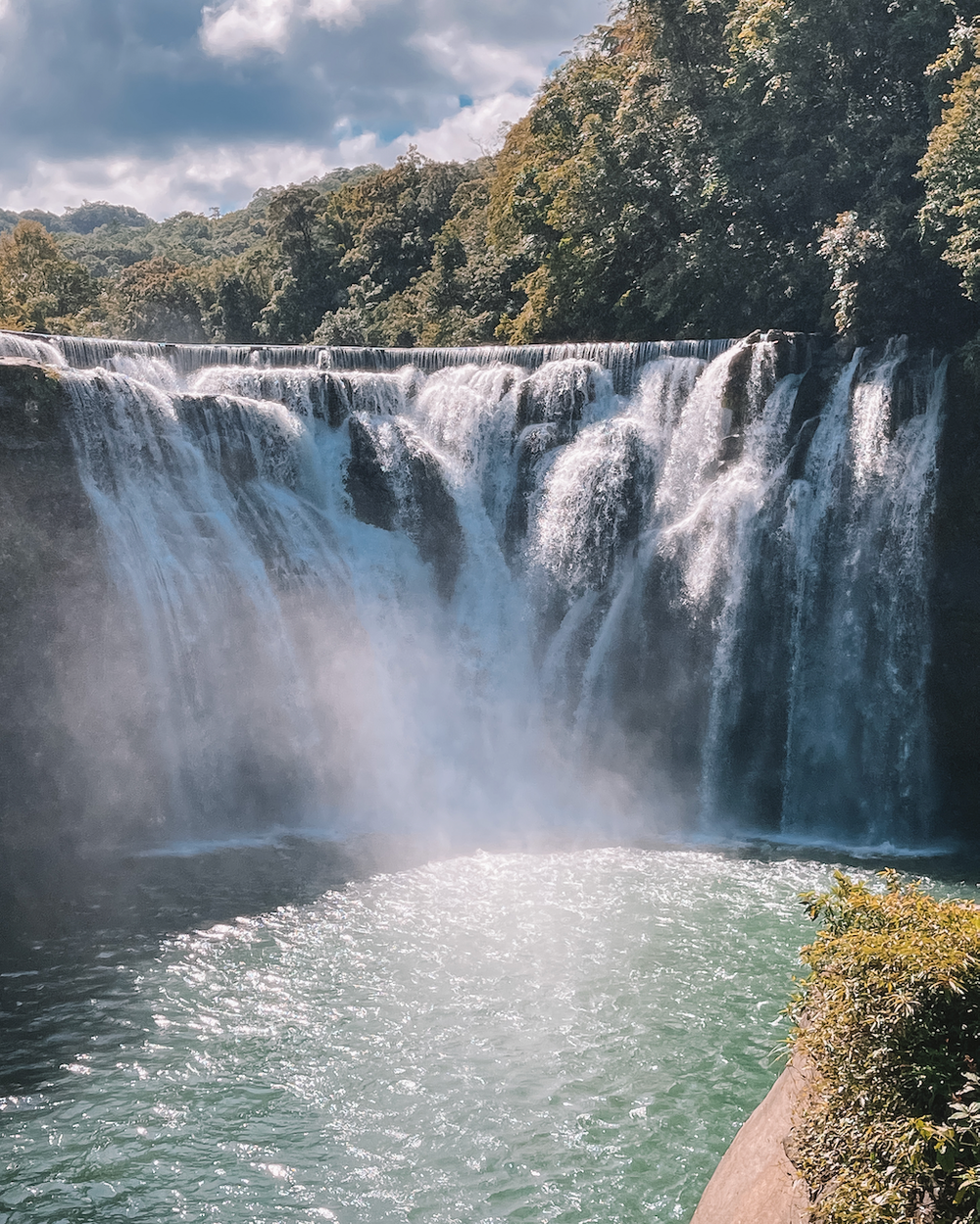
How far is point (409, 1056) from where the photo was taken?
13.2 metres

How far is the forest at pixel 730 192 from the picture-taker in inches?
1018

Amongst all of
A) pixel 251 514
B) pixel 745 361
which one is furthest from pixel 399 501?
pixel 745 361

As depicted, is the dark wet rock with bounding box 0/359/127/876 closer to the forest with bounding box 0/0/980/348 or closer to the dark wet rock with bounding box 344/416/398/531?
the dark wet rock with bounding box 344/416/398/531

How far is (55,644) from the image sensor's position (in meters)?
21.2

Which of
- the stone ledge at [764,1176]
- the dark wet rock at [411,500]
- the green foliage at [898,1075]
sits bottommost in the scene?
the stone ledge at [764,1176]

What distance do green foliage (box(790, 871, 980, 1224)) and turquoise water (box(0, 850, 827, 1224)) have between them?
4.22 meters

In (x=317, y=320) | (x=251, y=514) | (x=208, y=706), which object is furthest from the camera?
(x=317, y=320)

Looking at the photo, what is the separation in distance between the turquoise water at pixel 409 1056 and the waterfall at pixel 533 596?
507 cm

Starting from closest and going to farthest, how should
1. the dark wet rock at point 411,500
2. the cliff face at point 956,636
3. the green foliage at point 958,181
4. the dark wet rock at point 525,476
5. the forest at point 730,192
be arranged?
the cliff face at point 956,636, the green foliage at point 958,181, the forest at point 730,192, the dark wet rock at point 411,500, the dark wet rock at point 525,476

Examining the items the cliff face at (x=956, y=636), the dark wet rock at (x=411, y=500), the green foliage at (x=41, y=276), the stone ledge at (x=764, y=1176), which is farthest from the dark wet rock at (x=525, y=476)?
the green foliage at (x=41, y=276)

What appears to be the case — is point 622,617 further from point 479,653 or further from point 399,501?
point 399,501

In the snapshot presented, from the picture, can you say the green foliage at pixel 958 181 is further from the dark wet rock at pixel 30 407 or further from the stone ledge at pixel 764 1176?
the dark wet rock at pixel 30 407

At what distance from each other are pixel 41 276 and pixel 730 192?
41734 millimetres

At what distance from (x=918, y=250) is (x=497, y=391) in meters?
11.0
